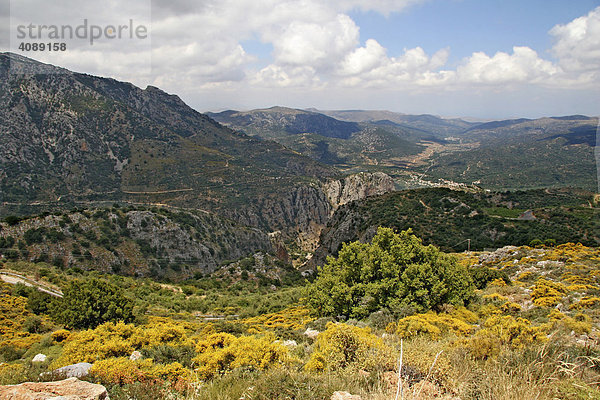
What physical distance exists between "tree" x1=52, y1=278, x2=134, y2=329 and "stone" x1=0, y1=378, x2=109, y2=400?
10836 millimetres

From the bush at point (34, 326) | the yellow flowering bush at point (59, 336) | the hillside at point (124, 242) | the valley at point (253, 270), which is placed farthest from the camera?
the hillside at point (124, 242)

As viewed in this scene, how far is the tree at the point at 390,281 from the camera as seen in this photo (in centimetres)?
1409

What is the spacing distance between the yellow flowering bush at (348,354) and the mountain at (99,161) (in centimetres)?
7051

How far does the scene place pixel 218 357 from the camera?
6.93 metres

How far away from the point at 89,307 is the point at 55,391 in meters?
11.6

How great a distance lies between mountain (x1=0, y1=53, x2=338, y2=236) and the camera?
7050 cm

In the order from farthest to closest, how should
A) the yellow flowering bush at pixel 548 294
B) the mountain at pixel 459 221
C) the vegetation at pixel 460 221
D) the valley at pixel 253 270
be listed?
the mountain at pixel 459 221, the vegetation at pixel 460 221, the yellow flowering bush at pixel 548 294, the valley at pixel 253 270

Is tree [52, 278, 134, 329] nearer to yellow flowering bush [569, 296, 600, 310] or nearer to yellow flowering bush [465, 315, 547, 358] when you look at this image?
yellow flowering bush [465, 315, 547, 358]

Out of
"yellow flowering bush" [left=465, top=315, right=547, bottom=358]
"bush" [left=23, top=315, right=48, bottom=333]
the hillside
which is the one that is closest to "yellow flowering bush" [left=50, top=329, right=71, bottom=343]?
"bush" [left=23, top=315, right=48, bottom=333]

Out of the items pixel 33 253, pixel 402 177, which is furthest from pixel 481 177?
pixel 33 253

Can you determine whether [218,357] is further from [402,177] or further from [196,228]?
[402,177]

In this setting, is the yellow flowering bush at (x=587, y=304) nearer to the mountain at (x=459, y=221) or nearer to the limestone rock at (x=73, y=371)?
the limestone rock at (x=73, y=371)

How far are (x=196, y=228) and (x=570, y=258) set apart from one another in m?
48.3

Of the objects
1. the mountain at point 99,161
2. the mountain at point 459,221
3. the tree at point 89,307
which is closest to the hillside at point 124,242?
the mountain at point 459,221
